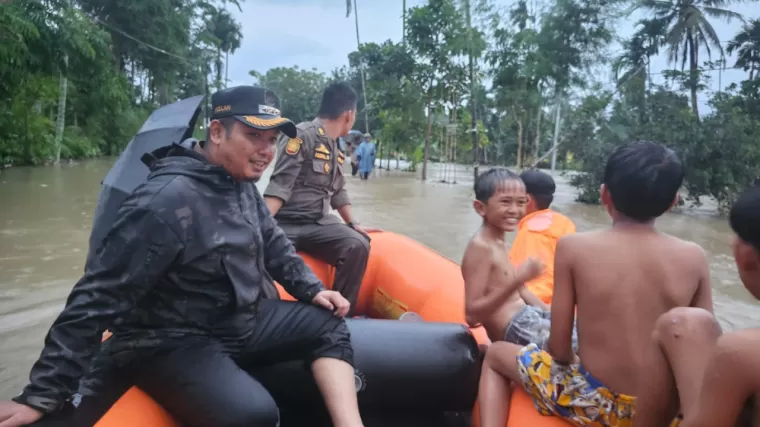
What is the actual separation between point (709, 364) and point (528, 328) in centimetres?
109

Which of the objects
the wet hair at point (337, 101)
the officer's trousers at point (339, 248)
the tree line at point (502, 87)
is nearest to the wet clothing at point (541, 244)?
the officer's trousers at point (339, 248)

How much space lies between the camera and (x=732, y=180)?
11734mm

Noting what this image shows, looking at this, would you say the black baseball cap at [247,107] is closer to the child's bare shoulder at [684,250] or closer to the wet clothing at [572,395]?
the wet clothing at [572,395]

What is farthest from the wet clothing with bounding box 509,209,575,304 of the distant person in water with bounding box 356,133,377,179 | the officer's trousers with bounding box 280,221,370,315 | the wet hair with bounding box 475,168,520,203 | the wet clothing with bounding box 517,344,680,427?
the distant person in water with bounding box 356,133,377,179

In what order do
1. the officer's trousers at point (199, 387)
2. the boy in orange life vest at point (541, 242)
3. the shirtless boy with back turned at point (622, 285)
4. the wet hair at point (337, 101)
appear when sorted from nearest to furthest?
the shirtless boy with back turned at point (622, 285) → the officer's trousers at point (199, 387) → the boy in orange life vest at point (541, 242) → the wet hair at point (337, 101)

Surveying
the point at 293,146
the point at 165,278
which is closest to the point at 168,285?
the point at 165,278

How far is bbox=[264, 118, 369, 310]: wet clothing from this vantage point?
11.6 ft

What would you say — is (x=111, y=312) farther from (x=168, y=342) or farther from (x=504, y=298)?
(x=504, y=298)

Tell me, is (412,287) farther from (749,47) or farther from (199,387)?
(749,47)

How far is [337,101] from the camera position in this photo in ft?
12.3

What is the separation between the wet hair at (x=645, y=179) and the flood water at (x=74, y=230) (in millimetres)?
3250

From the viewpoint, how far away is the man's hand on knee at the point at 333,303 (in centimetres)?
226

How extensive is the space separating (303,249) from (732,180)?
1088cm

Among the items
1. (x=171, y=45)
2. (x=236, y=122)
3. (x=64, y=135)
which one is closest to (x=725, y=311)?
(x=236, y=122)
